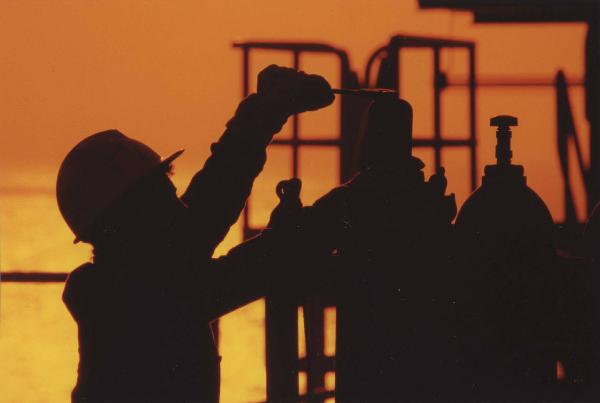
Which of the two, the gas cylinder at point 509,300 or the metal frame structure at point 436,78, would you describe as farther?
the metal frame structure at point 436,78

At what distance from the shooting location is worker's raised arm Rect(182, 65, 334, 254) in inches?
69.3

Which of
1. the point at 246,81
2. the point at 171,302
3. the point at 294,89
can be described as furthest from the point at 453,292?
the point at 246,81

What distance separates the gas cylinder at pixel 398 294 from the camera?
1.46 metres

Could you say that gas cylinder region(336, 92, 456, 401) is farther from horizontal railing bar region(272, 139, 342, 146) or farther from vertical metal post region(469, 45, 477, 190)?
vertical metal post region(469, 45, 477, 190)

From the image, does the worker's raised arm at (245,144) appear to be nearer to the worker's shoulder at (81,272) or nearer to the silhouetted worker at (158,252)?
the silhouetted worker at (158,252)

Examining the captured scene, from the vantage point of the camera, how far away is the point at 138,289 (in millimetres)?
1987

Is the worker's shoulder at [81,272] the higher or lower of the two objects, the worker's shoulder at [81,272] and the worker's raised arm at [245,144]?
the lower

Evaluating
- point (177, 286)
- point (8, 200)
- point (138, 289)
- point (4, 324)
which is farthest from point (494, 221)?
point (8, 200)

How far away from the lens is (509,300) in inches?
62.2

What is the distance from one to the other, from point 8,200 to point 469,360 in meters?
60.6

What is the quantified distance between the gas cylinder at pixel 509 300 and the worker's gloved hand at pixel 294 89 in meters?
0.37

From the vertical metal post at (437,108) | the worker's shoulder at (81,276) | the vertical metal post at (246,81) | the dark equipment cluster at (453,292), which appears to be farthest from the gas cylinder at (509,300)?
the vertical metal post at (437,108)

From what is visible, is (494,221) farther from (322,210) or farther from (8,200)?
(8,200)

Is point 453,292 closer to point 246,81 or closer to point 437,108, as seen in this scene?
point 246,81
